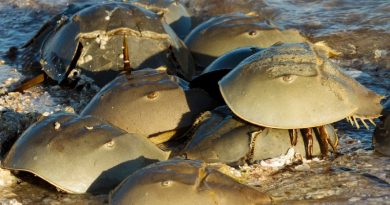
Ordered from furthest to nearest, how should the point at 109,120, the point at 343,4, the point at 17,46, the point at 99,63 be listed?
the point at 343,4, the point at 17,46, the point at 99,63, the point at 109,120

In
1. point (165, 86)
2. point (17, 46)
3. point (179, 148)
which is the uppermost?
point (165, 86)

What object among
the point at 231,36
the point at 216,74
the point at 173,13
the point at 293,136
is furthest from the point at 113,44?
the point at 293,136

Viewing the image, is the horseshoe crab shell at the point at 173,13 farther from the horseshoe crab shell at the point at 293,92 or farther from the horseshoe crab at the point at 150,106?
the horseshoe crab shell at the point at 293,92

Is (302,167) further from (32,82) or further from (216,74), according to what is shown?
(32,82)

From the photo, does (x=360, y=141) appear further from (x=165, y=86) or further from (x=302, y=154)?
(x=165, y=86)

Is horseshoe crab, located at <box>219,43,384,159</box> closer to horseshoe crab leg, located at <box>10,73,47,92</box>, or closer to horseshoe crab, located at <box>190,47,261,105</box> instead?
horseshoe crab, located at <box>190,47,261,105</box>

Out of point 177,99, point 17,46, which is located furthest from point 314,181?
point 17,46

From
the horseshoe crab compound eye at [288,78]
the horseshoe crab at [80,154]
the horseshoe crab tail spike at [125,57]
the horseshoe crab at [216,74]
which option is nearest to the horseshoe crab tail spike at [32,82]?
the horseshoe crab tail spike at [125,57]
